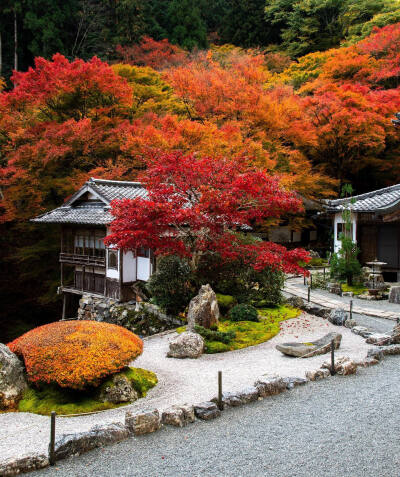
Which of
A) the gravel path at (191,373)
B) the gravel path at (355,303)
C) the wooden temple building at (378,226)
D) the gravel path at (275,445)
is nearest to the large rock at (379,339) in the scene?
the gravel path at (191,373)

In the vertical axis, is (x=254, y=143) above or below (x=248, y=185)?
above

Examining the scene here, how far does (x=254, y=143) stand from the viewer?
20906 mm

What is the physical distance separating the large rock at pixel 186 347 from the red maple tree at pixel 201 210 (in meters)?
3.45

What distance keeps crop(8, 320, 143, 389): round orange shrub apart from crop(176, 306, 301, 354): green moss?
10.7 ft

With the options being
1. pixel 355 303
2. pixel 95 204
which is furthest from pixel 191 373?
pixel 95 204

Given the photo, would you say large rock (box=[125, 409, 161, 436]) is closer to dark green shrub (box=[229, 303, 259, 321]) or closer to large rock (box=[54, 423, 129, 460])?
large rock (box=[54, 423, 129, 460])

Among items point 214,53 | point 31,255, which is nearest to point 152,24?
point 214,53

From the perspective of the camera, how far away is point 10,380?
784 centimetres

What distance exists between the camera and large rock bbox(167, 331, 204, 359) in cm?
1041

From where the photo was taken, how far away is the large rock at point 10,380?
25.1 ft

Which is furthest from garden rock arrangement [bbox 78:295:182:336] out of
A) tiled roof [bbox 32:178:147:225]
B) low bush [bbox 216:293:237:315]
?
tiled roof [bbox 32:178:147:225]

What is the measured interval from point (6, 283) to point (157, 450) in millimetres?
19942

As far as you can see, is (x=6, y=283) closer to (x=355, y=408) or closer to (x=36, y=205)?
(x=36, y=205)

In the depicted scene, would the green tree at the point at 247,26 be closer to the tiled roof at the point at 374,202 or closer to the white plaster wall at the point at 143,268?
the tiled roof at the point at 374,202
